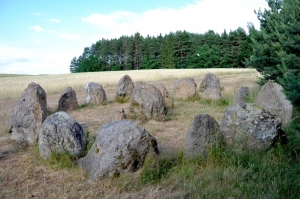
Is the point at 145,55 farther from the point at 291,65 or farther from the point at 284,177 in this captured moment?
the point at 284,177

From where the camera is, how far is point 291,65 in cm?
968

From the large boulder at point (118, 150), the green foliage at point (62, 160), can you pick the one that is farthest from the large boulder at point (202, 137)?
the green foliage at point (62, 160)

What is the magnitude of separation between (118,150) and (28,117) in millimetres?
3556

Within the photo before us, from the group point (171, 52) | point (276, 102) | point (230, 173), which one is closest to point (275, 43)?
point (276, 102)

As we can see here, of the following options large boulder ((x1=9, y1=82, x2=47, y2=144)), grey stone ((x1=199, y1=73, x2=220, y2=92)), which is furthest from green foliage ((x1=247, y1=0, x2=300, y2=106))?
large boulder ((x1=9, y1=82, x2=47, y2=144))

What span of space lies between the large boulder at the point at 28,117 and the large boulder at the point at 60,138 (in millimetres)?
1350

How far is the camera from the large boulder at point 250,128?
17.7 feet

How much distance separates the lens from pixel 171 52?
62469 mm

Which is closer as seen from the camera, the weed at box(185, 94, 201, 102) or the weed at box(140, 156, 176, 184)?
the weed at box(140, 156, 176, 184)

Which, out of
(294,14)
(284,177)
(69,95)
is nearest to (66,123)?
(284,177)

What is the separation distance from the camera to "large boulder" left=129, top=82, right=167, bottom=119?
9.55 m

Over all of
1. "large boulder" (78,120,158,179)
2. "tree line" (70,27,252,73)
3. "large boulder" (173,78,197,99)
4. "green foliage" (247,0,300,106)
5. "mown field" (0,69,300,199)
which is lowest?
"mown field" (0,69,300,199)

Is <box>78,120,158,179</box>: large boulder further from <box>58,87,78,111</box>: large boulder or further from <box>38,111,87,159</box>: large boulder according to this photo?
<box>58,87,78,111</box>: large boulder

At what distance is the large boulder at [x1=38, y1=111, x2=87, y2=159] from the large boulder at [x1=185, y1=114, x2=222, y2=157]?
2275 millimetres
